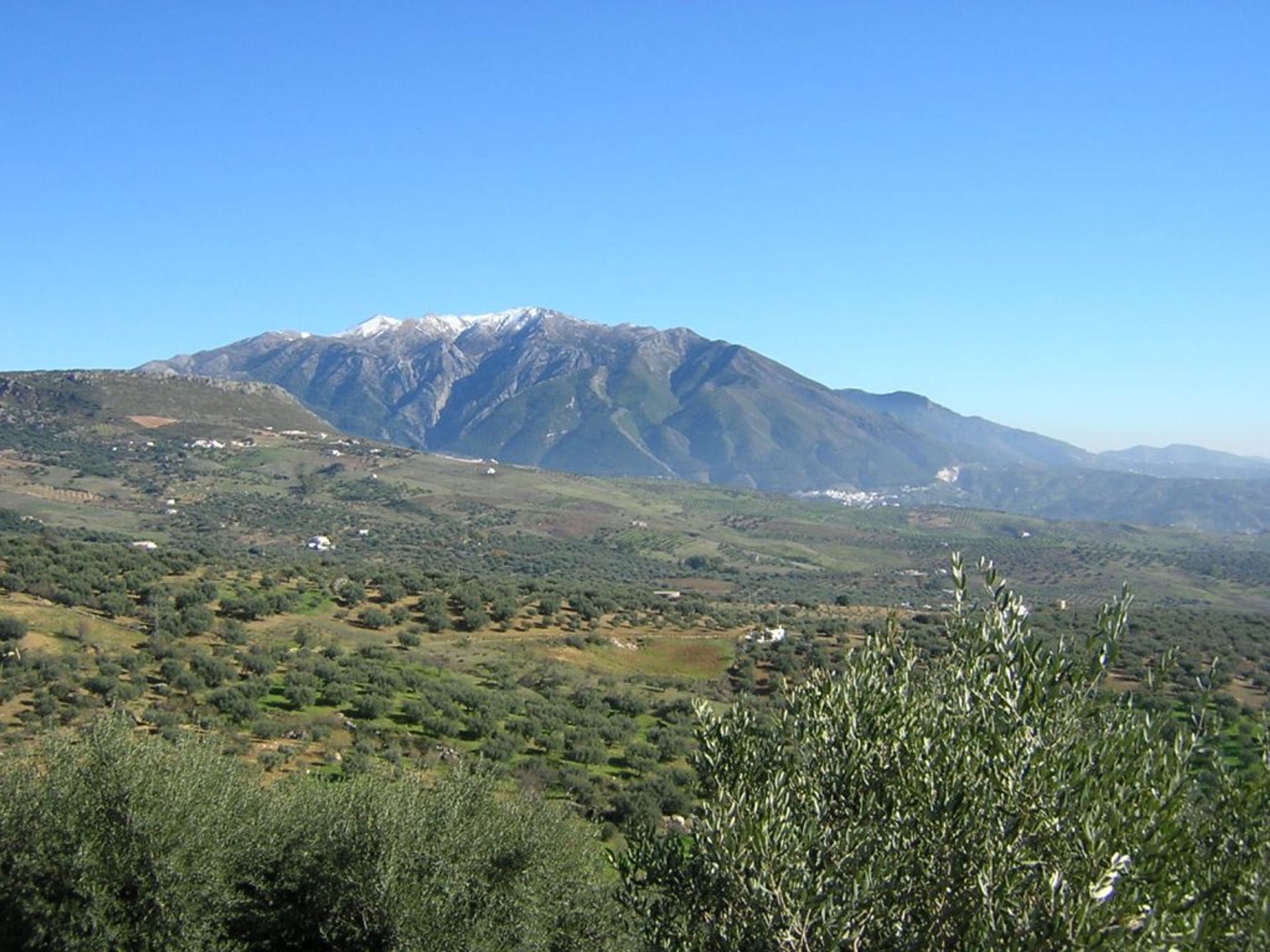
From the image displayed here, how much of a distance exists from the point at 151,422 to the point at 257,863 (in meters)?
197

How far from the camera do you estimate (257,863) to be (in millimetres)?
16953

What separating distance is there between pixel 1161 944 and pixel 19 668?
33878 millimetres

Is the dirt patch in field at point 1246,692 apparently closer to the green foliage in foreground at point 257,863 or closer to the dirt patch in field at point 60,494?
the green foliage in foreground at point 257,863

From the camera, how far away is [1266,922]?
658cm

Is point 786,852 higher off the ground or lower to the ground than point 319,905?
higher

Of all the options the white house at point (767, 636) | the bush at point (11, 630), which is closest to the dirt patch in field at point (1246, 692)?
the white house at point (767, 636)

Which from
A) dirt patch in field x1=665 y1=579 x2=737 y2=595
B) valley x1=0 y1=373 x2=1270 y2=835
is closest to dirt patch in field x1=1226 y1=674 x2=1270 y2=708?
valley x1=0 y1=373 x2=1270 y2=835

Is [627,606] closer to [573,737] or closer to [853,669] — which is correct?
[573,737]

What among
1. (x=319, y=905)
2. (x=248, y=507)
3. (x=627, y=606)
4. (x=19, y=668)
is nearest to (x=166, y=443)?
(x=248, y=507)

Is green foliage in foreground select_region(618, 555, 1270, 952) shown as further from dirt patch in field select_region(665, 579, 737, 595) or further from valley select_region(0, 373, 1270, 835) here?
dirt patch in field select_region(665, 579, 737, 595)

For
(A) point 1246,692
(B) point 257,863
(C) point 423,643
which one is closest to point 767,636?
(C) point 423,643

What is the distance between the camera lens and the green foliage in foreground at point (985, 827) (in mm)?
7477

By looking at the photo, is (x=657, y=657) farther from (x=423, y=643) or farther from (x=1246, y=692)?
(x=1246, y=692)

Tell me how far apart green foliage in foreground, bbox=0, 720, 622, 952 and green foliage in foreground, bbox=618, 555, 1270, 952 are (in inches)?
262
